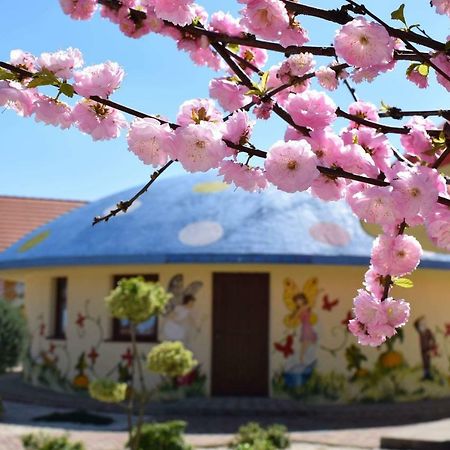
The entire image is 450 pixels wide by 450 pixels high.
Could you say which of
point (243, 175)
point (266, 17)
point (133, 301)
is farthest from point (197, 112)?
point (133, 301)

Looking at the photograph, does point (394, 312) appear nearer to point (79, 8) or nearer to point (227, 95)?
point (227, 95)

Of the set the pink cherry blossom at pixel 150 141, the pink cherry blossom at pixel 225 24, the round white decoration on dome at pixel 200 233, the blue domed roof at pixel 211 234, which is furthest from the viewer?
the round white decoration on dome at pixel 200 233

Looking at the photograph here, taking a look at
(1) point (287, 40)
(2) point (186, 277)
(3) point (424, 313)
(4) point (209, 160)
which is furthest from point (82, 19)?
(3) point (424, 313)

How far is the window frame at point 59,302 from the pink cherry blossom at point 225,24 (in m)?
13.7

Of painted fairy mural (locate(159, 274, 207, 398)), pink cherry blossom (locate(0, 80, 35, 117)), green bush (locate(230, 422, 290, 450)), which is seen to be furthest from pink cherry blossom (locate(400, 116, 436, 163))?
painted fairy mural (locate(159, 274, 207, 398))

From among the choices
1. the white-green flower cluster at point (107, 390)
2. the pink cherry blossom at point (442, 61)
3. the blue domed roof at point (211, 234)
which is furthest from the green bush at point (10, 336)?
the pink cherry blossom at point (442, 61)

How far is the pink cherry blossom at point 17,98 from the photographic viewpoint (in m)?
2.08

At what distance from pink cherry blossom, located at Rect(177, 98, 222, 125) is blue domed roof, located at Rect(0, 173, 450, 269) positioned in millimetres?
10706

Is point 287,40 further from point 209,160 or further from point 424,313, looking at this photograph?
point 424,313

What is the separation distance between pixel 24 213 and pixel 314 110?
28892 mm

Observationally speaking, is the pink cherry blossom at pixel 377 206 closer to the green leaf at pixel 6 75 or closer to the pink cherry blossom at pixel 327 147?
the pink cherry blossom at pixel 327 147

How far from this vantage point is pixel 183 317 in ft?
45.3

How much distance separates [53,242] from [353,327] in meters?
13.4

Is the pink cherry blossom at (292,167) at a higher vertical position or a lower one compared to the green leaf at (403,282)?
higher
